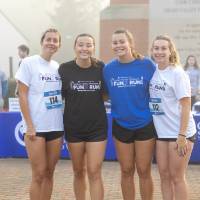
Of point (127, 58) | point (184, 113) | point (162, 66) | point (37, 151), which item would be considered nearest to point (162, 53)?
point (162, 66)

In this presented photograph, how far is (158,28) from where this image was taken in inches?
687

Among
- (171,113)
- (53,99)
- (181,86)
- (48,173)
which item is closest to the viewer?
(181,86)

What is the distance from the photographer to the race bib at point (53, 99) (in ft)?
16.2

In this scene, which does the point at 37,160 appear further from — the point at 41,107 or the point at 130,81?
the point at 130,81

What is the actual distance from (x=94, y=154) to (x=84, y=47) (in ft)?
3.62

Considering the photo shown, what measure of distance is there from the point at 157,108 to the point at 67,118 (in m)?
0.94

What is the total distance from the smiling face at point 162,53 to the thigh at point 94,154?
103 cm

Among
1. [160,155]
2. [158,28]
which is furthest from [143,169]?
[158,28]

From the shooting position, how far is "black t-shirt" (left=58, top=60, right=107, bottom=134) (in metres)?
4.98

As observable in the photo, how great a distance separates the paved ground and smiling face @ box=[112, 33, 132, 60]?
2.07m

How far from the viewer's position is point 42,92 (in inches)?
194

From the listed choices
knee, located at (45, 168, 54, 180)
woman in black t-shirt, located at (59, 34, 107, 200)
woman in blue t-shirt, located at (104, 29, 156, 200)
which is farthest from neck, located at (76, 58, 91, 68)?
knee, located at (45, 168, 54, 180)

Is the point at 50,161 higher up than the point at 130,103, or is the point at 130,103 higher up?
the point at 130,103

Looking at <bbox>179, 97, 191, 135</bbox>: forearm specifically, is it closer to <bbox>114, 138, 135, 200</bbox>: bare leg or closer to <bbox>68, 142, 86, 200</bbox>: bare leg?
<bbox>114, 138, 135, 200</bbox>: bare leg
